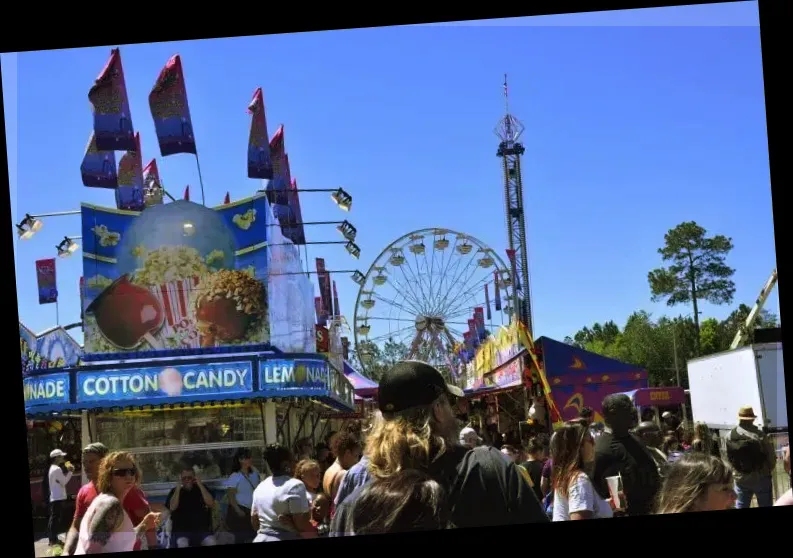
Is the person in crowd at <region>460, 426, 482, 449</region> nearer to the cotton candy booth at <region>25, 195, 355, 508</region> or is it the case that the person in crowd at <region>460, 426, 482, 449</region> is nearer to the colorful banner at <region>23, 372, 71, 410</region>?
the cotton candy booth at <region>25, 195, 355, 508</region>

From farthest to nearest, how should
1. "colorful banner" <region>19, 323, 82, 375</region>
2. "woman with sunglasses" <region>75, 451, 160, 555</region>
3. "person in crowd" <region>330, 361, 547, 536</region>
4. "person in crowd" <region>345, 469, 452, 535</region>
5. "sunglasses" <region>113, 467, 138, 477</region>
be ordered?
"colorful banner" <region>19, 323, 82, 375</region> → "sunglasses" <region>113, 467, 138, 477</region> → "woman with sunglasses" <region>75, 451, 160, 555</region> → "person in crowd" <region>345, 469, 452, 535</region> → "person in crowd" <region>330, 361, 547, 536</region>

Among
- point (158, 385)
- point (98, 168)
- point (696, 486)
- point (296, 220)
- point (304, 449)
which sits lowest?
point (696, 486)

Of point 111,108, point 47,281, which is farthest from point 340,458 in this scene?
point 111,108

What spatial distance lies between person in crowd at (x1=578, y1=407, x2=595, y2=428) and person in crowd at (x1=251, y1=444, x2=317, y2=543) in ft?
4.04

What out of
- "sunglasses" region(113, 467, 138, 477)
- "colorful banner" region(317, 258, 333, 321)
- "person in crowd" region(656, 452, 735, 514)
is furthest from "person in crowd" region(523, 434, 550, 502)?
"sunglasses" region(113, 467, 138, 477)

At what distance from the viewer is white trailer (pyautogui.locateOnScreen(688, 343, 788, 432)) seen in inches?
145

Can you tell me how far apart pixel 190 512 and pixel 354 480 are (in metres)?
0.96

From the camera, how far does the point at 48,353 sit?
3.77 meters

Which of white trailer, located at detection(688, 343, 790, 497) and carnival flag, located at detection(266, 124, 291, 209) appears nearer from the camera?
white trailer, located at detection(688, 343, 790, 497)

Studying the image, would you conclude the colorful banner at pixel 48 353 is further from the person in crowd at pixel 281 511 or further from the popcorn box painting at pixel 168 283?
the person in crowd at pixel 281 511

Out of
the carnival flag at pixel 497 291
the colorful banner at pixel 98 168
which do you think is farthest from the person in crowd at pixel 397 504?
the colorful banner at pixel 98 168

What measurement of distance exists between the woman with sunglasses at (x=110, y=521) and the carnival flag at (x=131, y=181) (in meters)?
1.16

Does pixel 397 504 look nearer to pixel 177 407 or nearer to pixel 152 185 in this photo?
pixel 177 407

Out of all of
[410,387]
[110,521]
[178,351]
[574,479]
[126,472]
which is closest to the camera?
[410,387]
